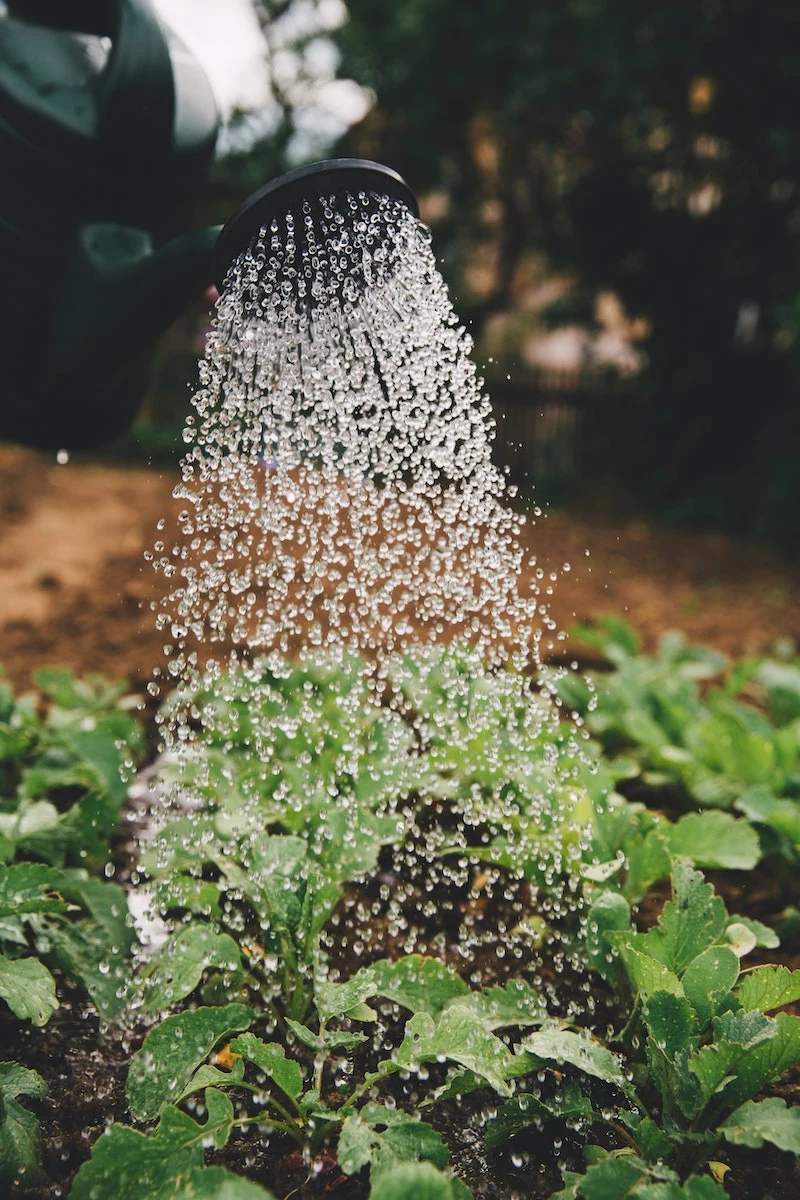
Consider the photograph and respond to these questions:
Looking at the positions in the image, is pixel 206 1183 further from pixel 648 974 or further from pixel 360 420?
pixel 360 420

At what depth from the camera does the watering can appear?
154cm

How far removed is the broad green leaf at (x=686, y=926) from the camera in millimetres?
1508

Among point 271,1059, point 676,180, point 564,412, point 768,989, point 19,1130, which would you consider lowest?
point 19,1130

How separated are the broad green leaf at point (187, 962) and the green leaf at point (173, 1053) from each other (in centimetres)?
13

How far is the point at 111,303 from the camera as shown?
155 cm

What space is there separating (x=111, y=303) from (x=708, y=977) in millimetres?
1365

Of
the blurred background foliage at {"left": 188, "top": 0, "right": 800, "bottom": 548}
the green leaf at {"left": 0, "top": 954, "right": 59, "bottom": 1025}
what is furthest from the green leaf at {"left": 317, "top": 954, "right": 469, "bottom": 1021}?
the blurred background foliage at {"left": 188, "top": 0, "right": 800, "bottom": 548}

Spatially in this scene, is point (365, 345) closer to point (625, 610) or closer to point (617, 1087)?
point (617, 1087)

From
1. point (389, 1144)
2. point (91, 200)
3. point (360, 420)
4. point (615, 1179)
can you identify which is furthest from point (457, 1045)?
point (91, 200)

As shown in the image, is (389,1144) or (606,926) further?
(606,926)

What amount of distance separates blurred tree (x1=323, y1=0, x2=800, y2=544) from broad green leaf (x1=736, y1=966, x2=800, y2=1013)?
576 centimetres

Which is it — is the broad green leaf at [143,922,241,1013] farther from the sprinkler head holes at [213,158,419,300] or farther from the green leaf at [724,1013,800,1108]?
the sprinkler head holes at [213,158,419,300]

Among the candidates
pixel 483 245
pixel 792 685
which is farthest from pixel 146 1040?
pixel 483 245

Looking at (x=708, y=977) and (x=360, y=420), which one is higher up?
(x=360, y=420)
